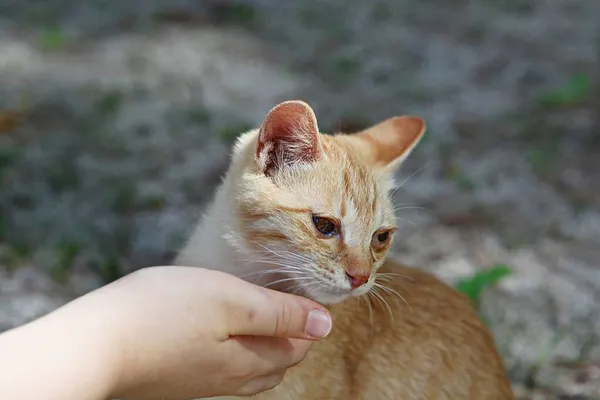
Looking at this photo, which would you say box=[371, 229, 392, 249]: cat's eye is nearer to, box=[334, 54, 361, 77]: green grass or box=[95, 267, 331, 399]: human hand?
box=[95, 267, 331, 399]: human hand

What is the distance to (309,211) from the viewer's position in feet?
6.55

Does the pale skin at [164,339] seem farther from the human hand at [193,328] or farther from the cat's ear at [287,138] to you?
the cat's ear at [287,138]

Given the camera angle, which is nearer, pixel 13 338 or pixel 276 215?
pixel 13 338

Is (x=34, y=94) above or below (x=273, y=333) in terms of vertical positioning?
below

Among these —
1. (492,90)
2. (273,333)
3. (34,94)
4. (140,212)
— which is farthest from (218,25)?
(273,333)

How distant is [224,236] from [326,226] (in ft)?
0.90

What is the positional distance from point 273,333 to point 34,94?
347 centimetres

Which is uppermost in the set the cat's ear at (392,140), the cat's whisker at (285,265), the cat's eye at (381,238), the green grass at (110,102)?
the cat's ear at (392,140)

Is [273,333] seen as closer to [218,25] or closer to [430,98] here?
[430,98]

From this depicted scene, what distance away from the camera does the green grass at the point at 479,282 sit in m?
3.18

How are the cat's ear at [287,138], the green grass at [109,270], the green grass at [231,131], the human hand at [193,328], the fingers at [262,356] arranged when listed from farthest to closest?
the green grass at [231,131], the green grass at [109,270], the cat's ear at [287,138], the fingers at [262,356], the human hand at [193,328]

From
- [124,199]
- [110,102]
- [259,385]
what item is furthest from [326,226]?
[110,102]

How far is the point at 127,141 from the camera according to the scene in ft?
14.3

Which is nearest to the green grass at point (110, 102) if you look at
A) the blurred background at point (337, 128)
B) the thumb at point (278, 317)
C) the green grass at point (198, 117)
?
the blurred background at point (337, 128)
